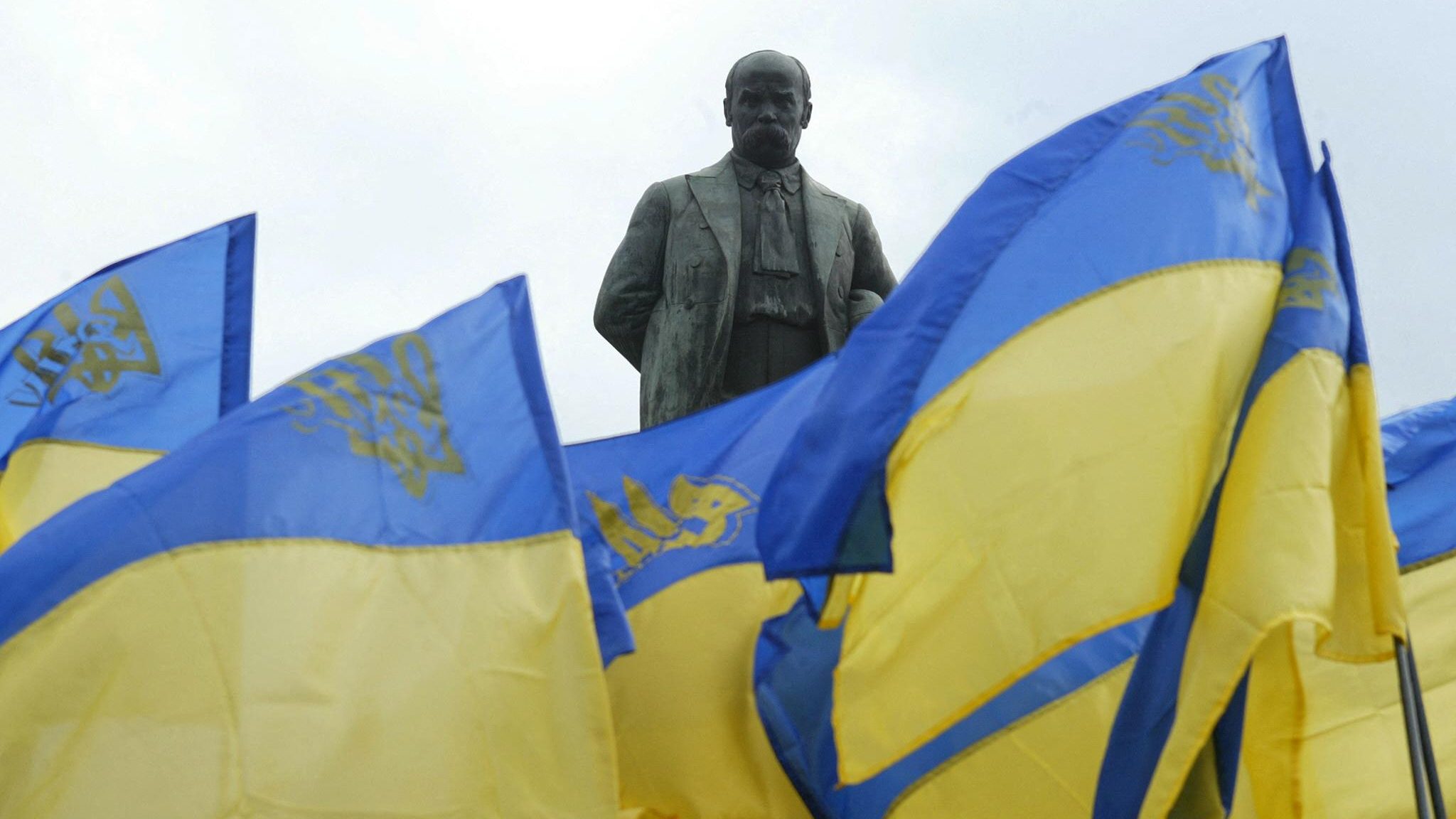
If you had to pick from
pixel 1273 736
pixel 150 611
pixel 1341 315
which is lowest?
pixel 1273 736

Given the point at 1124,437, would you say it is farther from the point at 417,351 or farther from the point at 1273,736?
the point at 417,351

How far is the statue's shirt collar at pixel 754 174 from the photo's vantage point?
36.8 feet

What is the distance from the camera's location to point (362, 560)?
8.36 meters

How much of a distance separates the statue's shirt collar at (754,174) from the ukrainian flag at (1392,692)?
9.93 feet

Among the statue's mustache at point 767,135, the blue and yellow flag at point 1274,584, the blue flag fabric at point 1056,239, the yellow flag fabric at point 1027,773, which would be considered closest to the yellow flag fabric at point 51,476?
the statue's mustache at point 767,135

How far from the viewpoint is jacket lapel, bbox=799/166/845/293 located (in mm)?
11031

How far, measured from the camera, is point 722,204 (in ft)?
36.5

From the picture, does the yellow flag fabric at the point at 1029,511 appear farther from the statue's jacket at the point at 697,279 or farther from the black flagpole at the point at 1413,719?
the statue's jacket at the point at 697,279

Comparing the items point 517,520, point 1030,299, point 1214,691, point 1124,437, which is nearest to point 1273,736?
point 1214,691

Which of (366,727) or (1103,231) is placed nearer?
(366,727)

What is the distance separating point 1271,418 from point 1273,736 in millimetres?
1036

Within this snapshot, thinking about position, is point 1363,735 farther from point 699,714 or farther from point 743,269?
point 743,269

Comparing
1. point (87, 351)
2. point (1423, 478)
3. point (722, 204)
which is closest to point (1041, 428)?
point (1423, 478)

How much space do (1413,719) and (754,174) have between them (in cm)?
459
